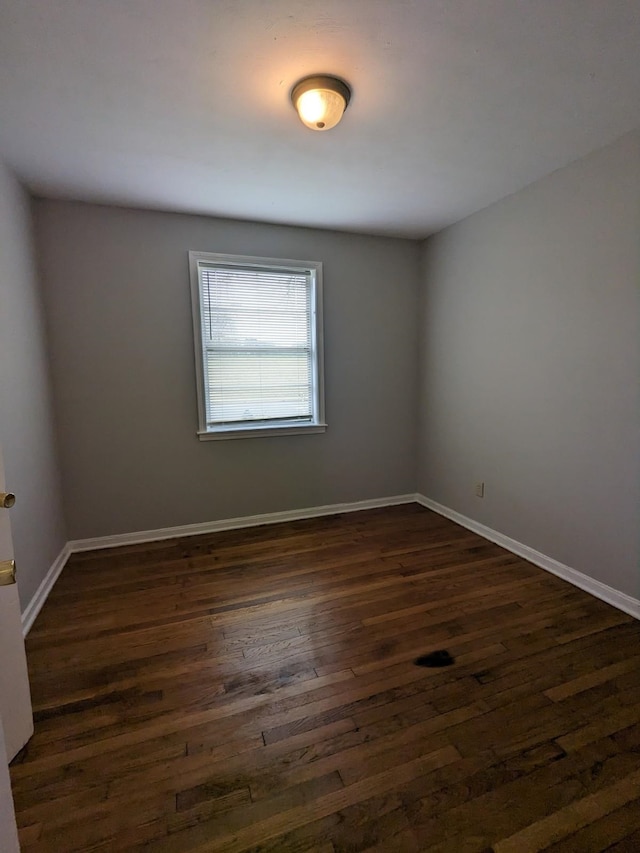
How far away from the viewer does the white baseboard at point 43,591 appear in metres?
2.06

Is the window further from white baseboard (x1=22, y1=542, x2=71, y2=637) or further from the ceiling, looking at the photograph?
white baseboard (x1=22, y1=542, x2=71, y2=637)

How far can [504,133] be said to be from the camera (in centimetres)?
203

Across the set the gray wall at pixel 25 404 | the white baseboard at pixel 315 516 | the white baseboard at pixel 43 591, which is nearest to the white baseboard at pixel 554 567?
the white baseboard at pixel 315 516

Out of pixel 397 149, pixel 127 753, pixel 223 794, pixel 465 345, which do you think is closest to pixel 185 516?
pixel 127 753

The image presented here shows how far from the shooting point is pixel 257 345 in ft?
10.9

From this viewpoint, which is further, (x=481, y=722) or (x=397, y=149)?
(x=397, y=149)

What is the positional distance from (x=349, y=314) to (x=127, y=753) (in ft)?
10.6

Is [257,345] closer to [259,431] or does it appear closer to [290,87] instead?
[259,431]

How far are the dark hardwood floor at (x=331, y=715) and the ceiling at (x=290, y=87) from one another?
2.56 m

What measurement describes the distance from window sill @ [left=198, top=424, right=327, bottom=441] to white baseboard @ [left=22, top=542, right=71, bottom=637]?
1283mm

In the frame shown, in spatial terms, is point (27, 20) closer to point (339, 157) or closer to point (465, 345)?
point (339, 157)

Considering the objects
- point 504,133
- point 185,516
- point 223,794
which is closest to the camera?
point 223,794

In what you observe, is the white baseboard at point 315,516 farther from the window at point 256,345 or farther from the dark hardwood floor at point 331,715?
the window at point 256,345

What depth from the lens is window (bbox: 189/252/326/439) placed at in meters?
3.16
